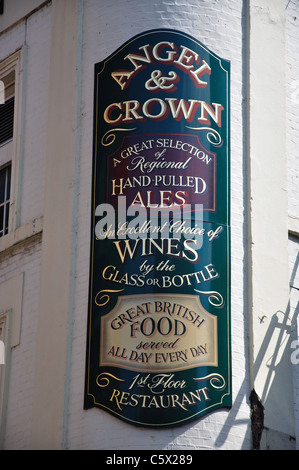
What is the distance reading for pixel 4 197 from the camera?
23547 mm

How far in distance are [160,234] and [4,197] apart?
166 inches

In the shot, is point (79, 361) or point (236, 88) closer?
point (79, 361)

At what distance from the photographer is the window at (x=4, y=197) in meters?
23.2

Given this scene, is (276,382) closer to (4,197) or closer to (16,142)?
(4,197)

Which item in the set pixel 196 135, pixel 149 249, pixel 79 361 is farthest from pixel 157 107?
pixel 79 361

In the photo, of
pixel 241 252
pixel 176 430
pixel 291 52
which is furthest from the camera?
pixel 291 52

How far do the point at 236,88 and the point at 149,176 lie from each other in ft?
7.69

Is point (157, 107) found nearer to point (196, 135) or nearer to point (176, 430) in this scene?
point (196, 135)

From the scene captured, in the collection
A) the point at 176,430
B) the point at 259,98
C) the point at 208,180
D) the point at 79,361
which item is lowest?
the point at 176,430

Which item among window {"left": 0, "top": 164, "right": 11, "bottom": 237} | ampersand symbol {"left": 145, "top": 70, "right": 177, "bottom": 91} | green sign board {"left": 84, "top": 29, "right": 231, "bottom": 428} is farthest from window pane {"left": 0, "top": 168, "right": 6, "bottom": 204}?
ampersand symbol {"left": 145, "top": 70, "right": 177, "bottom": 91}

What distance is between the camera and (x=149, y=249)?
67.1ft

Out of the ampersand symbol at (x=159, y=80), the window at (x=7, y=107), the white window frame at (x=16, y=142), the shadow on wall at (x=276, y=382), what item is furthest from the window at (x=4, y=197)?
the shadow on wall at (x=276, y=382)

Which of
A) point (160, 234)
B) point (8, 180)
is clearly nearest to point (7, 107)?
point (8, 180)

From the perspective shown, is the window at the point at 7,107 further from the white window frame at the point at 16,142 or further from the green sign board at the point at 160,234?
the green sign board at the point at 160,234
